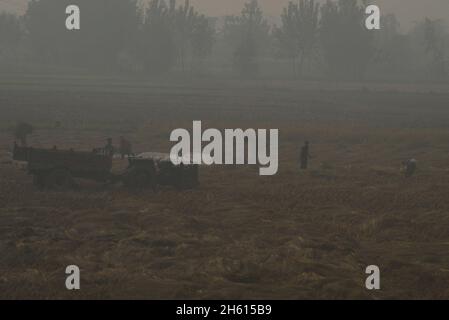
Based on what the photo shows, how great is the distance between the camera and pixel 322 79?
10788cm

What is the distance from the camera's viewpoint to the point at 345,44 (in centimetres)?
10844

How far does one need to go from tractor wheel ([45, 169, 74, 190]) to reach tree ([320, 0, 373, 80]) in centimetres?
9291

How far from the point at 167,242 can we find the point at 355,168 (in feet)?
41.9

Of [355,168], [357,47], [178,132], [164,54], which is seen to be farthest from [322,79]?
[355,168]

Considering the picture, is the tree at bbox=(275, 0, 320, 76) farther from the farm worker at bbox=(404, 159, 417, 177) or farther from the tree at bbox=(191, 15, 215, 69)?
the farm worker at bbox=(404, 159, 417, 177)

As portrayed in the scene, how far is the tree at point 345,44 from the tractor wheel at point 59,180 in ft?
305

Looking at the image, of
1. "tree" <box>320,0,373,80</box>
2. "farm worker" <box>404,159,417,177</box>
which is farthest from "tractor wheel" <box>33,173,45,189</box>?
"tree" <box>320,0,373,80</box>

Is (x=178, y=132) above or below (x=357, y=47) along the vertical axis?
below

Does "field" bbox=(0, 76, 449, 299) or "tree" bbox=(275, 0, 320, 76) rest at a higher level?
"tree" bbox=(275, 0, 320, 76)

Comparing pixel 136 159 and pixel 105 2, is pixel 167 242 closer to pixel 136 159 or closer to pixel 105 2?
pixel 136 159

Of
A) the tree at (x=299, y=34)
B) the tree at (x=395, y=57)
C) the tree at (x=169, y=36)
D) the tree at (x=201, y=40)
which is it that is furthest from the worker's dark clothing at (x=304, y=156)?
the tree at (x=395, y=57)

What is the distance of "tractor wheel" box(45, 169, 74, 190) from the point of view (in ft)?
64.0

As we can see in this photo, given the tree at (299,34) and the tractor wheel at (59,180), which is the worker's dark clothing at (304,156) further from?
the tree at (299,34)

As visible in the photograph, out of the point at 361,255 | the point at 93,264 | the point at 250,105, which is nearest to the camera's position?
the point at 93,264
